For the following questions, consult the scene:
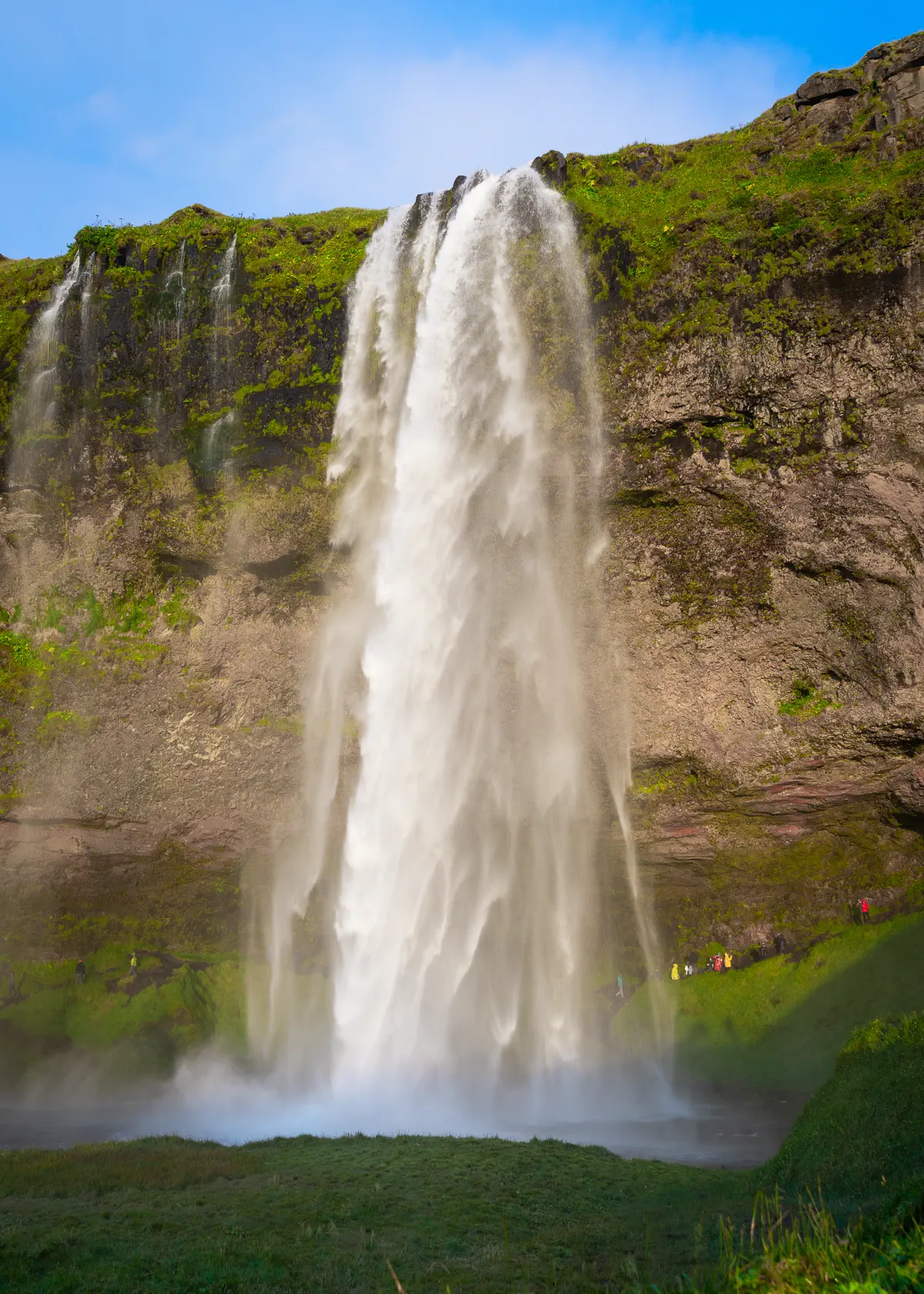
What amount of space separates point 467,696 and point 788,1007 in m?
11.8

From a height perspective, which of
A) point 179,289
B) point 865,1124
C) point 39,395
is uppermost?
point 179,289

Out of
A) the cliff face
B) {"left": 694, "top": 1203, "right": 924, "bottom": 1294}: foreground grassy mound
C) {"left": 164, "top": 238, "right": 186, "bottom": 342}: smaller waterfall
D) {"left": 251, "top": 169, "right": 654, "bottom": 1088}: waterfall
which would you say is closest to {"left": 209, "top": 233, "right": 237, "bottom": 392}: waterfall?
the cliff face

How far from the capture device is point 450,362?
2686 centimetres

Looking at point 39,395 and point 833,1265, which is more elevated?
point 39,395

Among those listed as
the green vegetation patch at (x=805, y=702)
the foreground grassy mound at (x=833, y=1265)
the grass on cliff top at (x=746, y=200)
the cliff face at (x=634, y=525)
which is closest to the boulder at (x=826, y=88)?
the cliff face at (x=634, y=525)

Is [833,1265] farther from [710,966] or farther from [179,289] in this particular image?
[179,289]

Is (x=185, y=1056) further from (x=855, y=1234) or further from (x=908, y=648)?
(x=855, y=1234)

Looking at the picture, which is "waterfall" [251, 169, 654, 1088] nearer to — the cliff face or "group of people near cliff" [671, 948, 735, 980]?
the cliff face

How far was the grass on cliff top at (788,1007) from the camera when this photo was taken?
2272 cm

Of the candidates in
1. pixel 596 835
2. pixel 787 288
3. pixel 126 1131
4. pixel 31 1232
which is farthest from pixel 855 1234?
pixel 787 288

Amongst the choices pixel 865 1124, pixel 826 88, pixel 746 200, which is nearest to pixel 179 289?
pixel 746 200

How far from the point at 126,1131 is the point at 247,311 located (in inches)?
897

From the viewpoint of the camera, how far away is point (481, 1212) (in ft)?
36.2

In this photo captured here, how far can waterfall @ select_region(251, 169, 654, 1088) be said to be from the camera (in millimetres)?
24406
